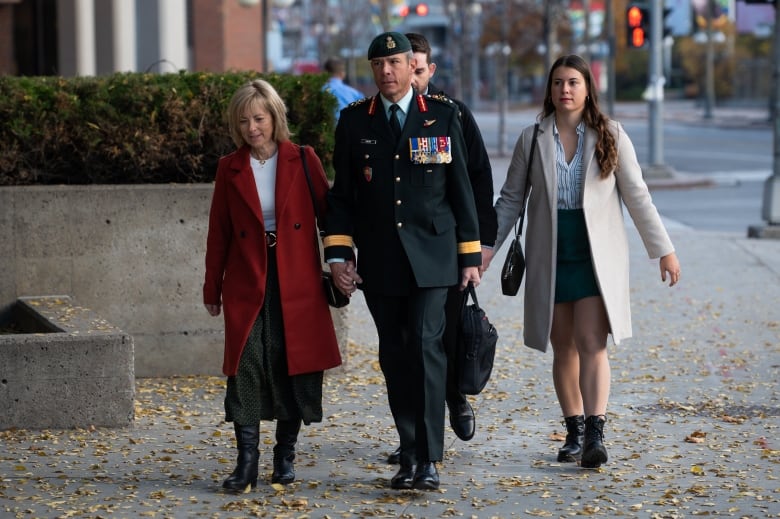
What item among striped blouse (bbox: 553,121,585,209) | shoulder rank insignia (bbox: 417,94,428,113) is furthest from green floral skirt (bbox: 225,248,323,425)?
striped blouse (bbox: 553,121,585,209)

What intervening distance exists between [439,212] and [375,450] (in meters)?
1.44

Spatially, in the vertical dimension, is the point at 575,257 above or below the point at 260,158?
below

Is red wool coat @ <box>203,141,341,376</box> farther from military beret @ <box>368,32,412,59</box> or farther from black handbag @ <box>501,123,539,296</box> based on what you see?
black handbag @ <box>501,123,539,296</box>

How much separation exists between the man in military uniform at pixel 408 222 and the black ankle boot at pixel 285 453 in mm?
464

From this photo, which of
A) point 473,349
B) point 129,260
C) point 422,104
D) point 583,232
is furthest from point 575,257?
point 129,260

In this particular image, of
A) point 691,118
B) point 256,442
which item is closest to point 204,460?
point 256,442

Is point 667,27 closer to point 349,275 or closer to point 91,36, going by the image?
point 91,36

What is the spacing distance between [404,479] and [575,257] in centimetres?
133

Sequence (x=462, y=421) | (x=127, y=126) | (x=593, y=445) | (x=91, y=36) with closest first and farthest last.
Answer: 1. (x=593, y=445)
2. (x=462, y=421)
3. (x=127, y=126)
4. (x=91, y=36)

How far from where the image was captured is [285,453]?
639 cm

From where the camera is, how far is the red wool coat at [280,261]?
629 cm

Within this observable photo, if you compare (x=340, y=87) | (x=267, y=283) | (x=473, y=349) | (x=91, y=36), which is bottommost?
(x=473, y=349)

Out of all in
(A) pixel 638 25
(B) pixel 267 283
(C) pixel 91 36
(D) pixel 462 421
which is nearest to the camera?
(B) pixel 267 283

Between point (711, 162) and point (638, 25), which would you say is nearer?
point (638, 25)
